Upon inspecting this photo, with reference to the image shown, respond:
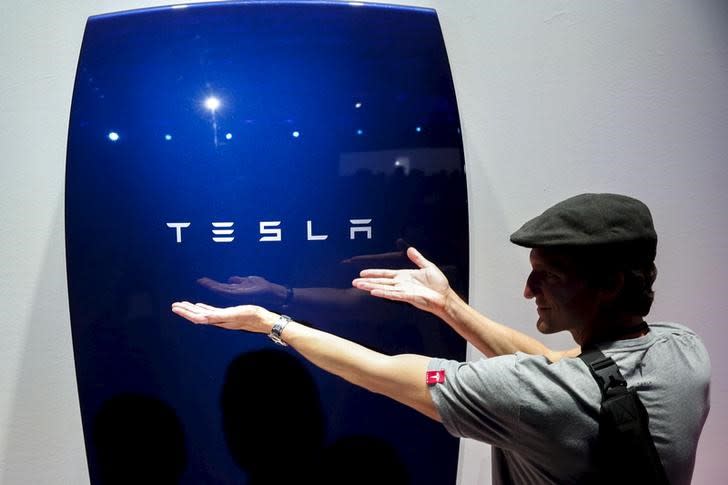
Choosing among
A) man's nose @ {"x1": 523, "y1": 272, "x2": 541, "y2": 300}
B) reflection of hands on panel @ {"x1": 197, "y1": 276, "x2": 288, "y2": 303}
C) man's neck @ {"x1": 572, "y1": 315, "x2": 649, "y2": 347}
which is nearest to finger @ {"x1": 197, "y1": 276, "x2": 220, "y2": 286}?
reflection of hands on panel @ {"x1": 197, "y1": 276, "x2": 288, "y2": 303}

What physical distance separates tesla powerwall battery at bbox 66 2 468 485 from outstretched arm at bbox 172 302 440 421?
4.9 inches

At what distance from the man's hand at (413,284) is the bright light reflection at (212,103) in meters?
0.55

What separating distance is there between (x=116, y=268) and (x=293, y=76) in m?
0.67

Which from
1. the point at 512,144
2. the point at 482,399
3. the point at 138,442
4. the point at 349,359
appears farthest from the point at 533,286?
the point at 138,442

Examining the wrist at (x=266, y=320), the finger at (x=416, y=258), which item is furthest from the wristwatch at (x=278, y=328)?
the finger at (x=416, y=258)

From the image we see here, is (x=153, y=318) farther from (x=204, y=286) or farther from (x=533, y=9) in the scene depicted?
(x=533, y=9)

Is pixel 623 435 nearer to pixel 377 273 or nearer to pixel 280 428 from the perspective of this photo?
pixel 377 273

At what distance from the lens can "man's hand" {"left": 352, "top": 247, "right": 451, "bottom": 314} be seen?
1.27 meters

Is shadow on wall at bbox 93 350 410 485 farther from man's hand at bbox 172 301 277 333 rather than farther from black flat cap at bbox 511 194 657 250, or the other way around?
black flat cap at bbox 511 194 657 250

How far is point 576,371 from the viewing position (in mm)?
898

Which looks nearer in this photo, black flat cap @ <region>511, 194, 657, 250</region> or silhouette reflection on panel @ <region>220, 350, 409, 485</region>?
black flat cap @ <region>511, 194, 657, 250</region>

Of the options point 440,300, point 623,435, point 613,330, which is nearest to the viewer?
point 623,435

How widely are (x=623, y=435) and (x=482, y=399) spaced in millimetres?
224

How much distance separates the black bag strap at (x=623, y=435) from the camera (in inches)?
33.2
